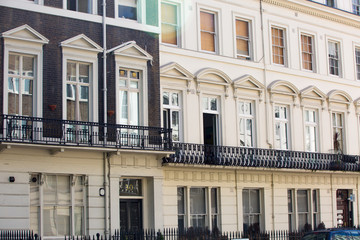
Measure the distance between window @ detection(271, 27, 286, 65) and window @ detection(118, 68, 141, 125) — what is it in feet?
29.7

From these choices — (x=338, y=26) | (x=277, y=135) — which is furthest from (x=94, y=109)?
(x=338, y=26)

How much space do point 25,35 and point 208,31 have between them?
9.73 meters

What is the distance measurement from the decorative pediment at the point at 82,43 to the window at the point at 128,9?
6.90ft

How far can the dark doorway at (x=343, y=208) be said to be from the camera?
35.4m

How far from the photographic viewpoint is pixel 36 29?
80.1 feet

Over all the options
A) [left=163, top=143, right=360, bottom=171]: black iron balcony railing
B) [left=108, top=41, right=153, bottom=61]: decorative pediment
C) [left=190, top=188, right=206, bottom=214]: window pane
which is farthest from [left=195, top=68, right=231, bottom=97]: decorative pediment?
[left=190, top=188, right=206, bottom=214]: window pane

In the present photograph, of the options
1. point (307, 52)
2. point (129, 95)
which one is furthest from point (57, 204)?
point (307, 52)

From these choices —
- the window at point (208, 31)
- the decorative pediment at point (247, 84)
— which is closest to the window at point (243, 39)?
the decorative pediment at point (247, 84)

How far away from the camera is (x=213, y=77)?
3028cm

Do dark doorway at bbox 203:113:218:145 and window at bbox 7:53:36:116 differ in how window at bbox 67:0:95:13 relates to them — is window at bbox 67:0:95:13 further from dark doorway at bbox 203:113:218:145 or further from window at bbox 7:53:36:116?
dark doorway at bbox 203:113:218:145

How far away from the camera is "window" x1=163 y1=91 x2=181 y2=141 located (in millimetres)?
28719

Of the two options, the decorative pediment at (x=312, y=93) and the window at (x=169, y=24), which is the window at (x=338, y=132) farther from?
the window at (x=169, y=24)

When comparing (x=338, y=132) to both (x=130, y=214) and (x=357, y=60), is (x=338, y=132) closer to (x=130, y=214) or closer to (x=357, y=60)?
(x=357, y=60)

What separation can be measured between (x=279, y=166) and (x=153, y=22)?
351 inches
